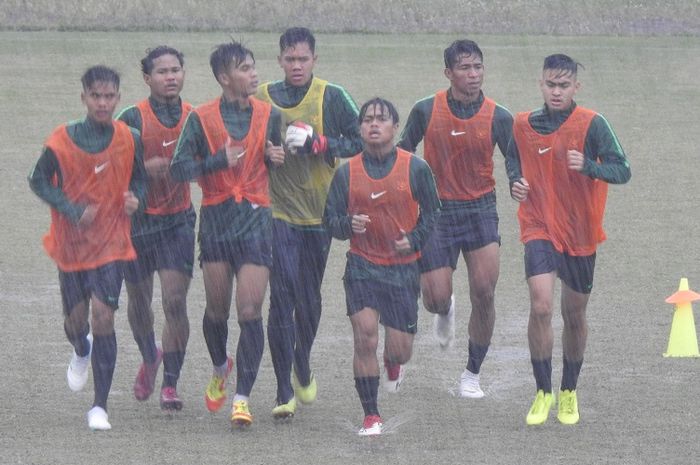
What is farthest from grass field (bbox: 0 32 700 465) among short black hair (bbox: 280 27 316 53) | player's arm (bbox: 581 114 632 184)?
short black hair (bbox: 280 27 316 53)

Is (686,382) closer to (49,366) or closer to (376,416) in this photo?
(376,416)

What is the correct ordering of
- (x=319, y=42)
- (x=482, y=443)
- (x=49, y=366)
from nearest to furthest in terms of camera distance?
(x=482, y=443) → (x=49, y=366) → (x=319, y=42)

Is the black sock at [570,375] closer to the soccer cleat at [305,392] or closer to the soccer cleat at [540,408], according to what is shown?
the soccer cleat at [540,408]

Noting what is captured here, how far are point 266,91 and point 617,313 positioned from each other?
12.0ft

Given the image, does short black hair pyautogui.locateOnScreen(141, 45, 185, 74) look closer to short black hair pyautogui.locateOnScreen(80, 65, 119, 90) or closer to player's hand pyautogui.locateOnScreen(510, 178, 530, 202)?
short black hair pyautogui.locateOnScreen(80, 65, 119, 90)

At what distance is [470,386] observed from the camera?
340 inches

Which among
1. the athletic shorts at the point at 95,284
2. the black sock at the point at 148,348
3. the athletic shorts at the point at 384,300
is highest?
the athletic shorts at the point at 95,284

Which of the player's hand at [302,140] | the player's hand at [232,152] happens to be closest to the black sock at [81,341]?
the player's hand at [232,152]

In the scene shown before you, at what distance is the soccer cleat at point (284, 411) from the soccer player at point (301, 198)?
33cm

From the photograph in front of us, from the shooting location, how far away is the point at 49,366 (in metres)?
9.06

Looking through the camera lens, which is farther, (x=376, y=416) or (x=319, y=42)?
(x=319, y=42)

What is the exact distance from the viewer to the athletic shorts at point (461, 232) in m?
8.79

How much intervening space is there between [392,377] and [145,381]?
1.44 m

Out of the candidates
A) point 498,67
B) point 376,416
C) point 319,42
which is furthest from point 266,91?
point 319,42
